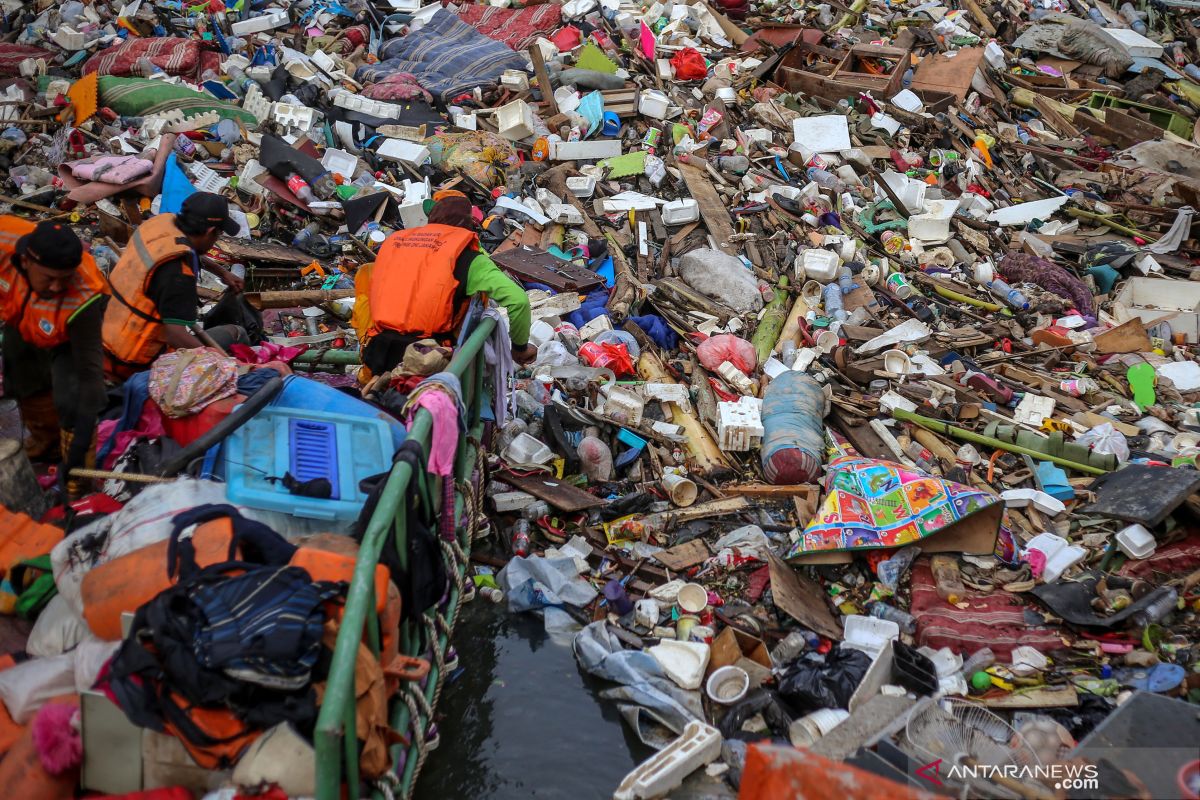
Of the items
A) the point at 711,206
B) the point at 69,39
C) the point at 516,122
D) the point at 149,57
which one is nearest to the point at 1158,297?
the point at 711,206

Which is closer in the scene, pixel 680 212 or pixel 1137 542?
pixel 1137 542

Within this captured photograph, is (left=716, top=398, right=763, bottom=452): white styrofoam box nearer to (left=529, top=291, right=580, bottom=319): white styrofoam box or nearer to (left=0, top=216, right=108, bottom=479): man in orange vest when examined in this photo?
(left=529, top=291, right=580, bottom=319): white styrofoam box

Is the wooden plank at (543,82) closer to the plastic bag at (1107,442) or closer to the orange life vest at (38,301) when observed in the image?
the plastic bag at (1107,442)

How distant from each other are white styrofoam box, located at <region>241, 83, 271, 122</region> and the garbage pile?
82 millimetres

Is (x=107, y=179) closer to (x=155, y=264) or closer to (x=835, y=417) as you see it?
(x=155, y=264)

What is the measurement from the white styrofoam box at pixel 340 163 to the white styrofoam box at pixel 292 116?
633 mm

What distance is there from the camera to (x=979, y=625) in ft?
16.1

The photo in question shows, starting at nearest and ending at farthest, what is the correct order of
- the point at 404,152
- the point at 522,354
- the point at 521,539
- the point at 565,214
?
the point at 522,354 < the point at 521,539 < the point at 565,214 < the point at 404,152

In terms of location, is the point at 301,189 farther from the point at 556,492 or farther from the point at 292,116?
the point at 556,492

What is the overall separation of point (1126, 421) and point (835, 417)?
2.44 m

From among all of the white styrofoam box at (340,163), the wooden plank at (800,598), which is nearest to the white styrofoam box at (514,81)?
the white styrofoam box at (340,163)

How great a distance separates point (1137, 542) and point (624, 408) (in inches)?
130

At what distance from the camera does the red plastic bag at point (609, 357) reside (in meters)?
6.93

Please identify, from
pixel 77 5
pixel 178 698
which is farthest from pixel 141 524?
pixel 77 5
